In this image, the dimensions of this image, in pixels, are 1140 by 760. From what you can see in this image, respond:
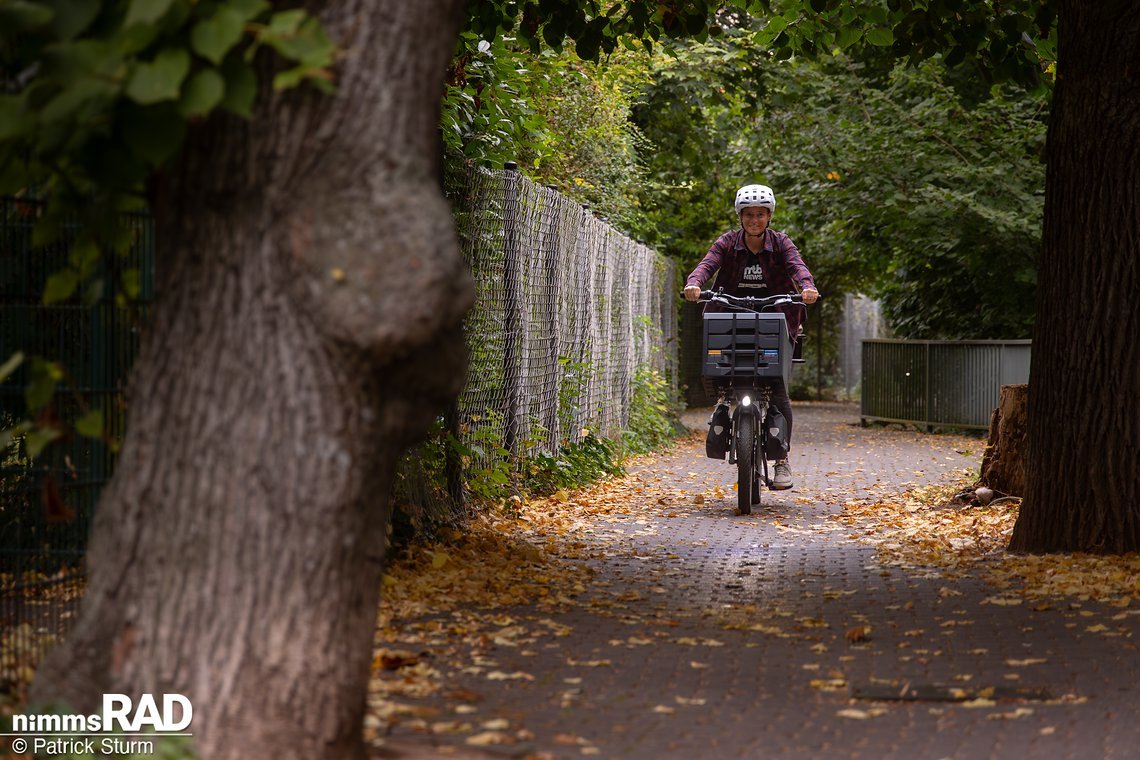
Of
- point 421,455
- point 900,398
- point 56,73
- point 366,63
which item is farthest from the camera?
point 900,398

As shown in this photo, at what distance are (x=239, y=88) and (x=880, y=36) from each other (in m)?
7.20

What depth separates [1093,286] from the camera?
7.71 metres

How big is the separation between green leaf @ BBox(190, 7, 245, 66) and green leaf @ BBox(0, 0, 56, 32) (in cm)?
33

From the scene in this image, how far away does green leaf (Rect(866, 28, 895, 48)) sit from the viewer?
966 centimetres

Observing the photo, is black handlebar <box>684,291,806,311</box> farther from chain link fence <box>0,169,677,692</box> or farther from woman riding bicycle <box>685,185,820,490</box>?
chain link fence <box>0,169,677,692</box>

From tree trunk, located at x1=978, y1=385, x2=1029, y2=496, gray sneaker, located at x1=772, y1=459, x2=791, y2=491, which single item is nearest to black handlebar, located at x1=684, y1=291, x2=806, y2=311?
gray sneaker, located at x1=772, y1=459, x2=791, y2=491

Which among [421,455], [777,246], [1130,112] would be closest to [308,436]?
[421,455]

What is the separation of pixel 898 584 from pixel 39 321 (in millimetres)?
4483

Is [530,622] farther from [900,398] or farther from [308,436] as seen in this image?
[900,398]

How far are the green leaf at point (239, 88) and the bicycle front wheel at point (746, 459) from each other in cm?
728

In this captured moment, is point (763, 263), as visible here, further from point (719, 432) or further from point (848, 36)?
point (848, 36)

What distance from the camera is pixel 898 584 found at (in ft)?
24.3

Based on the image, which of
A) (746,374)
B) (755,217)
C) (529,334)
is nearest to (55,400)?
(529,334)

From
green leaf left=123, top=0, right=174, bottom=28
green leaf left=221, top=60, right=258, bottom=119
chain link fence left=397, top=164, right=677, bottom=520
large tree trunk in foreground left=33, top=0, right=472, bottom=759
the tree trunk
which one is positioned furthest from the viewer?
the tree trunk
